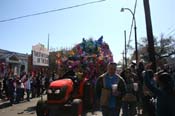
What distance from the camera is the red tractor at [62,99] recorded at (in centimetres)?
1075

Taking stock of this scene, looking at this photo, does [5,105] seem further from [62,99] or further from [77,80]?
[62,99]

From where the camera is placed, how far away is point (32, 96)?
23.2 metres

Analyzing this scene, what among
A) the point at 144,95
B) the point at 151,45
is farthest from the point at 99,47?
the point at 144,95

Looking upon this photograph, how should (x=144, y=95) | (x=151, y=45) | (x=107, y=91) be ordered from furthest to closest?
(x=151, y=45) → (x=144, y=95) → (x=107, y=91)

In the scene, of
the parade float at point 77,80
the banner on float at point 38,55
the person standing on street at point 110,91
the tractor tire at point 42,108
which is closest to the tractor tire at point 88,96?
the parade float at point 77,80

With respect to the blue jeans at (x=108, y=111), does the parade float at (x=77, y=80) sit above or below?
above

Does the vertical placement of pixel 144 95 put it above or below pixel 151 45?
below

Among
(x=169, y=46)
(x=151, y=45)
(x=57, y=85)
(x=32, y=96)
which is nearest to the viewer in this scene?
(x=57, y=85)

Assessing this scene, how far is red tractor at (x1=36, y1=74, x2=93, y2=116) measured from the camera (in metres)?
10.7

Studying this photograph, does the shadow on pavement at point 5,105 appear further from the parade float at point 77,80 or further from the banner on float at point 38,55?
the banner on float at point 38,55

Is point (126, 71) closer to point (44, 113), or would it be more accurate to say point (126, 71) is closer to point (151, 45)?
point (151, 45)

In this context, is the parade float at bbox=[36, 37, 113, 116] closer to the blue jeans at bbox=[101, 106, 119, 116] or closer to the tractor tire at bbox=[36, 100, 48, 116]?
the tractor tire at bbox=[36, 100, 48, 116]

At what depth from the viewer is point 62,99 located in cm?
1109

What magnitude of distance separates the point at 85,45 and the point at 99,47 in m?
0.75
